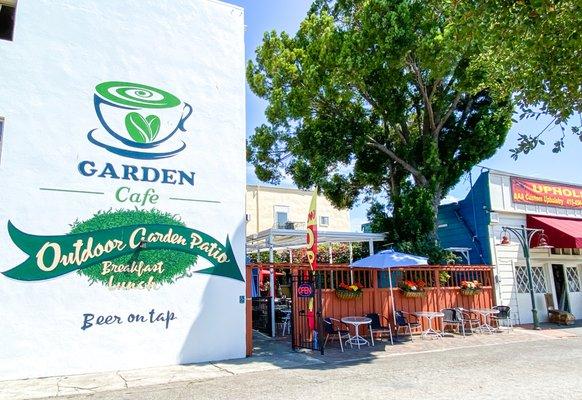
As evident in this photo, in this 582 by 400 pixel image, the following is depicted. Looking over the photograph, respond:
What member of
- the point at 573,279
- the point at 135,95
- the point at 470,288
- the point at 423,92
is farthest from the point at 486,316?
the point at 135,95

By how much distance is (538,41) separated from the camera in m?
5.83

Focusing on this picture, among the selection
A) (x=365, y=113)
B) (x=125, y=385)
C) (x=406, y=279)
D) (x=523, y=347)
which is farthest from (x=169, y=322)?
(x=365, y=113)

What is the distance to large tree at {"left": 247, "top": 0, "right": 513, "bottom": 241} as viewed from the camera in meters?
13.4

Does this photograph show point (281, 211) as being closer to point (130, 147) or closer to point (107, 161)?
point (130, 147)

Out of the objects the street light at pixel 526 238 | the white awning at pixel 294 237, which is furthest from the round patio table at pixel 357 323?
the street light at pixel 526 238

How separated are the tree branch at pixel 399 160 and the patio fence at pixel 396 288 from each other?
3.40 metres

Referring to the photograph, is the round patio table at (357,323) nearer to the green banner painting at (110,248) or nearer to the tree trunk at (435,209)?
the green banner painting at (110,248)

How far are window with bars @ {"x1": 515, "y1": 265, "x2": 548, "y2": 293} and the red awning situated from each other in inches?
58.1

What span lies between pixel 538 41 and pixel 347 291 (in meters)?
8.52

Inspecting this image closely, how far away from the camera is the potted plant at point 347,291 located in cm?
1273

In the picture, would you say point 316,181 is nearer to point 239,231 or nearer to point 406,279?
point 406,279

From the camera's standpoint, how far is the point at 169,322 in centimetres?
980

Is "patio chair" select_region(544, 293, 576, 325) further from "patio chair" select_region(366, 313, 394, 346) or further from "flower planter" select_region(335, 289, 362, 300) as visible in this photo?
"flower planter" select_region(335, 289, 362, 300)

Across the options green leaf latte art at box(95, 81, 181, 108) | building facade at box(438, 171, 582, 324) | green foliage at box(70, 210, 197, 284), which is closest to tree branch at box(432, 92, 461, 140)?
building facade at box(438, 171, 582, 324)
